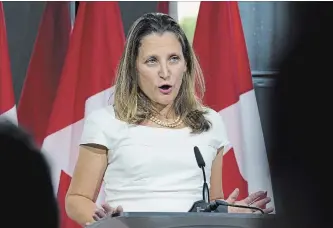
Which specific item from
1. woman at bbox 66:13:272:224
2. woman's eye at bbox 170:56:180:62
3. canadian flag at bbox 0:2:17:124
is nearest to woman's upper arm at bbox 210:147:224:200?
woman at bbox 66:13:272:224

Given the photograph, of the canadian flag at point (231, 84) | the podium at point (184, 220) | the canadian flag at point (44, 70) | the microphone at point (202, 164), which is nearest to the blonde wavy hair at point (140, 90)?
the microphone at point (202, 164)

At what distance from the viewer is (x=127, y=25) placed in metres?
3.87

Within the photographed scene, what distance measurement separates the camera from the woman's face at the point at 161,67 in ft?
7.09

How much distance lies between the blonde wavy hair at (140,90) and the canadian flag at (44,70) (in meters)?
1.36

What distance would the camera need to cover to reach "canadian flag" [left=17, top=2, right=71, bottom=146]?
11.4ft

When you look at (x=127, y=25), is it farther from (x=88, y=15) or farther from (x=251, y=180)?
(x=251, y=180)

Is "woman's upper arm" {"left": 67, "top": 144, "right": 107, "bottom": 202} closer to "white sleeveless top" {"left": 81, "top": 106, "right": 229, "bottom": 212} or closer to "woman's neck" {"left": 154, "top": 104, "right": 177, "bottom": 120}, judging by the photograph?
"white sleeveless top" {"left": 81, "top": 106, "right": 229, "bottom": 212}

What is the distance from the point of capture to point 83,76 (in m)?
3.37

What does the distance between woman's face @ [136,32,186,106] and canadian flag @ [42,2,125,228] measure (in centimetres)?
110

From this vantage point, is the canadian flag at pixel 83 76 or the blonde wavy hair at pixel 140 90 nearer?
the blonde wavy hair at pixel 140 90

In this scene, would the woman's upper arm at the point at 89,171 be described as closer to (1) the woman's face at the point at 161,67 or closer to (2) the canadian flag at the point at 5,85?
(1) the woman's face at the point at 161,67

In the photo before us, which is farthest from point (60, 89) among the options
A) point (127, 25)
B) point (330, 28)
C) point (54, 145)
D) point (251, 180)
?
point (330, 28)

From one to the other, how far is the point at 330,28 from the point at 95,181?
1.63 meters

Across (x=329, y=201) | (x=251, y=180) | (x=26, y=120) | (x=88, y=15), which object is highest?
(x=329, y=201)
